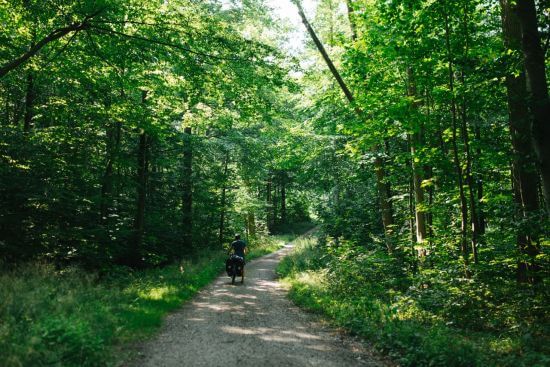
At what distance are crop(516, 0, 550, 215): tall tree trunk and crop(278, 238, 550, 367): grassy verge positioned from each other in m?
2.43

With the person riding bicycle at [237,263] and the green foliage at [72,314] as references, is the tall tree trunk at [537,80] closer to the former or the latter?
the green foliage at [72,314]

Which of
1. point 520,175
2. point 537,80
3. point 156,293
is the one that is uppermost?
point 537,80

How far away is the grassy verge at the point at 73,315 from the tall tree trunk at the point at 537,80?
727cm

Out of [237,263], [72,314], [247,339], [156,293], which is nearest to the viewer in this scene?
[72,314]

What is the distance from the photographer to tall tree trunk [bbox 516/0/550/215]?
5285mm

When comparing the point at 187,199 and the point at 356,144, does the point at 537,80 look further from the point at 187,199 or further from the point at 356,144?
the point at 187,199

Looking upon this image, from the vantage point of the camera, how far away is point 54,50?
36.3ft

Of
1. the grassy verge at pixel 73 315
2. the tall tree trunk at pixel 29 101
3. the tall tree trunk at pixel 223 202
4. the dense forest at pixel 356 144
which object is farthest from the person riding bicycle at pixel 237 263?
the tall tree trunk at pixel 29 101

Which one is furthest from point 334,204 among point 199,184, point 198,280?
point 198,280

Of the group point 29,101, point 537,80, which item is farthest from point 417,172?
point 29,101

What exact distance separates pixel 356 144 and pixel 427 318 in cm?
607

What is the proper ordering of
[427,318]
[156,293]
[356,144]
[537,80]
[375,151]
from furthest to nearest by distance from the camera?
[375,151] → [356,144] → [156,293] → [427,318] → [537,80]

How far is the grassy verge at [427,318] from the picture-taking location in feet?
18.2

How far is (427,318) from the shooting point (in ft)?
25.5
